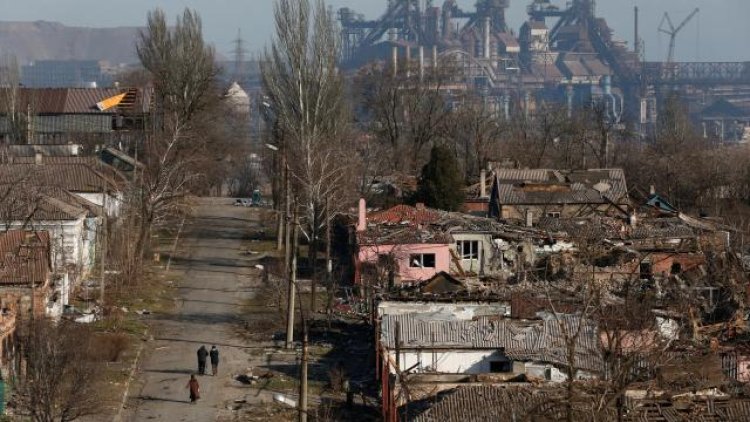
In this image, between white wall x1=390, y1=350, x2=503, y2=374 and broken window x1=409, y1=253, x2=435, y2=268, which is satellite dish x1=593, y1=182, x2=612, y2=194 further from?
white wall x1=390, y1=350, x2=503, y2=374

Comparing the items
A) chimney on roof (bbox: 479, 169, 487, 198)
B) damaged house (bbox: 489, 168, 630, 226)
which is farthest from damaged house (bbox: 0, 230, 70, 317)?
chimney on roof (bbox: 479, 169, 487, 198)

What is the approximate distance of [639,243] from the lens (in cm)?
2848

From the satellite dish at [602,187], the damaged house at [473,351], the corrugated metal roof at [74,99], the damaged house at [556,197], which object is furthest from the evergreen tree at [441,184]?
the damaged house at [473,351]

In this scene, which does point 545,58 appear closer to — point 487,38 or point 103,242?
point 487,38

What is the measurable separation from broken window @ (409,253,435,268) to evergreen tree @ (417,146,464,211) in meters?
6.67

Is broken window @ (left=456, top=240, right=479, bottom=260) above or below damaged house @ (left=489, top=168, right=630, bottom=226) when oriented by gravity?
below

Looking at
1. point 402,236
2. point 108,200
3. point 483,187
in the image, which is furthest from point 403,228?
point 483,187

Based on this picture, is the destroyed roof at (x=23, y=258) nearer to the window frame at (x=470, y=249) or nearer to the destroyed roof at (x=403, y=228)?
the destroyed roof at (x=403, y=228)

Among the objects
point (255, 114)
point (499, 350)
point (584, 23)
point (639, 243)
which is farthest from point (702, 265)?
point (584, 23)

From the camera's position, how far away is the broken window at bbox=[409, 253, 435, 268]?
91.2 ft

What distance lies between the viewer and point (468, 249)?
94.3 ft

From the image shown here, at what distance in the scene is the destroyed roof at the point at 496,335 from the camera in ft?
63.4

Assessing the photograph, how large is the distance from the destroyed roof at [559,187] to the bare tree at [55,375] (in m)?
15.3

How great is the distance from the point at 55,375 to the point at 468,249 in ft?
42.4
